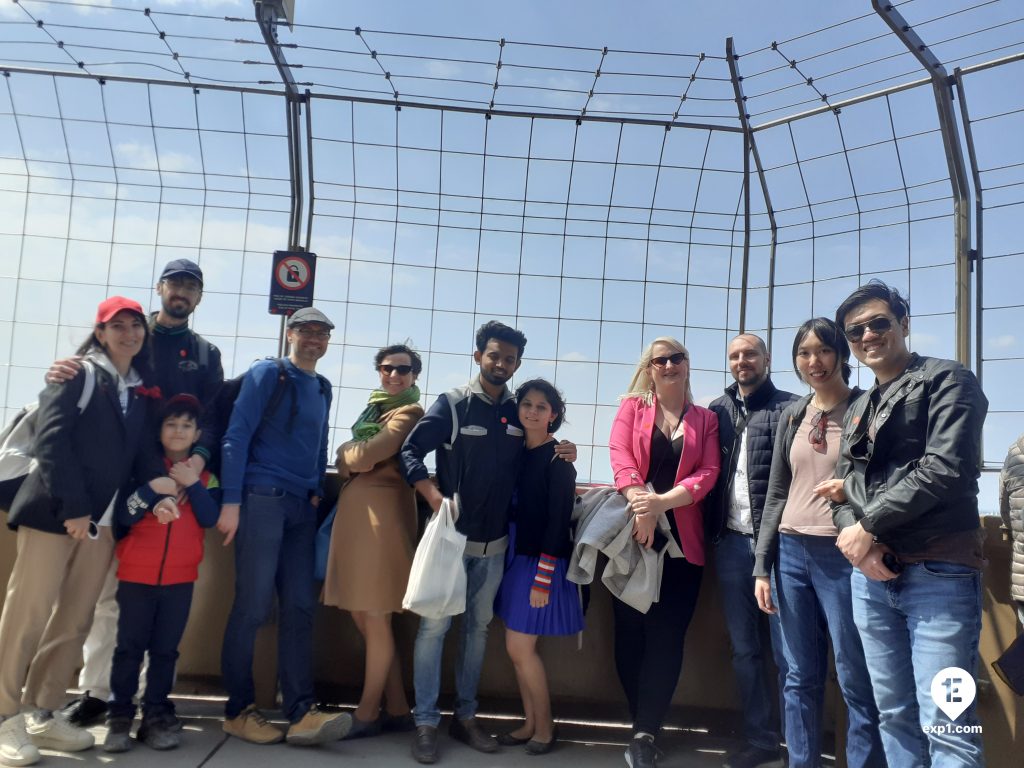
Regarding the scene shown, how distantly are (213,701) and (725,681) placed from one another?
271 centimetres

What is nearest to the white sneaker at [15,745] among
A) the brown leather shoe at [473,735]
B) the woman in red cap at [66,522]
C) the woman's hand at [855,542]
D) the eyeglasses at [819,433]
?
the woman in red cap at [66,522]

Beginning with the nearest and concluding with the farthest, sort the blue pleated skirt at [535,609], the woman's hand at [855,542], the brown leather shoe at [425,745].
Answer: the woman's hand at [855,542] → the brown leather shoe at [425,745] → the blue pleated skirt at [535,609]

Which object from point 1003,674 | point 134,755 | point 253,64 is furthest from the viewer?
point 253,64

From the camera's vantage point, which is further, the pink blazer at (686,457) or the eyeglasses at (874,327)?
the pink blazer at (686,457)

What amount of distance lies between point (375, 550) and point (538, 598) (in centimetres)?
82

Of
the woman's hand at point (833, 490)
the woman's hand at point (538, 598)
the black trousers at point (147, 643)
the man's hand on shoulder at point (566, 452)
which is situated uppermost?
the man's hand on shoulder at point (566, 452)

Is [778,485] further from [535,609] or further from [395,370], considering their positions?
[395,370]

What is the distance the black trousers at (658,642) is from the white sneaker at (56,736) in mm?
2427

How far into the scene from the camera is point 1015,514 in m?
2.81

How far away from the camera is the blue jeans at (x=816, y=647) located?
114 inches

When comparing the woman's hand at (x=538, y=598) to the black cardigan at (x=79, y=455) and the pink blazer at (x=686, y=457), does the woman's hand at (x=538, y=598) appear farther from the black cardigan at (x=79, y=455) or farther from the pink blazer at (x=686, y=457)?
the black cardigan at (x=79, y=455)

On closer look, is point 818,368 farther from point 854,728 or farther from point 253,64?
point 253,64

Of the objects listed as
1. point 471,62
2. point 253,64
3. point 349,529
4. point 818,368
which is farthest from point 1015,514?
point 253,64

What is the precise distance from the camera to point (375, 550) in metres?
3.58
